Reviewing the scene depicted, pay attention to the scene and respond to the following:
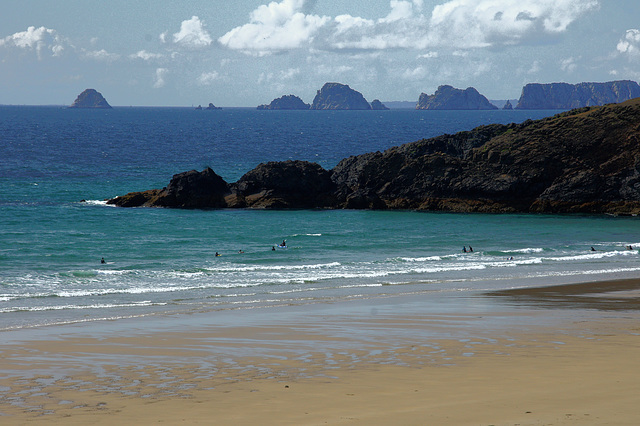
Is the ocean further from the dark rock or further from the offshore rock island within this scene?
the offshore rock island

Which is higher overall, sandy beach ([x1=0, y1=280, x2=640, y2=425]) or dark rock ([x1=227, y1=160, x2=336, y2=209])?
dark rock ([x1=227, y1=160, x2=336, y2=209])

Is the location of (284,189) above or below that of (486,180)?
below

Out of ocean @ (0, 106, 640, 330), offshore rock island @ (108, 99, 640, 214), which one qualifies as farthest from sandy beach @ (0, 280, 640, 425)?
offshore rock island @ (108, 99, 640, 214)

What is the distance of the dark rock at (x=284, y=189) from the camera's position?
55.4 m

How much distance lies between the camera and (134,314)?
853 inches

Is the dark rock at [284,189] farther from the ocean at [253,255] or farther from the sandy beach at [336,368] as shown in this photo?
the sandy beach at [336,368]

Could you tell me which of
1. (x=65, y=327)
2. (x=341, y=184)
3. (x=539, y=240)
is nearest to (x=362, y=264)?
(x=539, y=240)

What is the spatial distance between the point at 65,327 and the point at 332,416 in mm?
11660

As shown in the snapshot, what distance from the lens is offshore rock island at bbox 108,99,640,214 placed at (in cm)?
5222

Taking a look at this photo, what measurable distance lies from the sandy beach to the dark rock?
33.7 m

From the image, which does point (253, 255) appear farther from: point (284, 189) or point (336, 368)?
point (336, 368)

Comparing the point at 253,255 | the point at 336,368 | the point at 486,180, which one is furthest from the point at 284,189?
the point at 336,368

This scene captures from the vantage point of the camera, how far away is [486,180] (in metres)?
53.9

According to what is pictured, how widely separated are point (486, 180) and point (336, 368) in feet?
140
